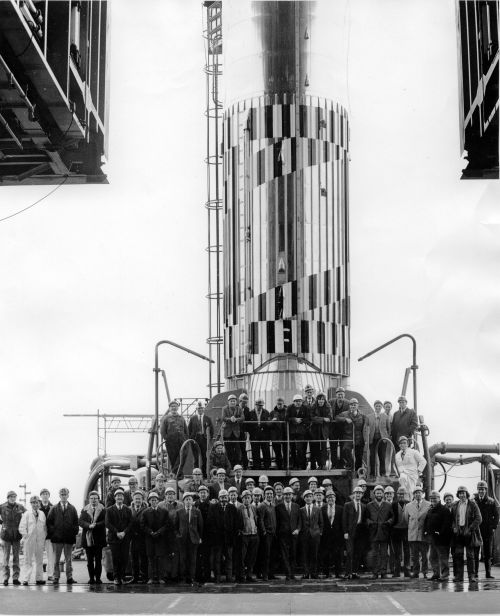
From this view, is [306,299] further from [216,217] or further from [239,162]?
[216,217]

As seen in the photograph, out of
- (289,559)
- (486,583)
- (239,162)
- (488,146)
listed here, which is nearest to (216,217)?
(239,162)

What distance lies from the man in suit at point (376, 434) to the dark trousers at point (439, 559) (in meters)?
2.68

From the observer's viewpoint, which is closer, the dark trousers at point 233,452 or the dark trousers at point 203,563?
the dark trousers at point 203,563

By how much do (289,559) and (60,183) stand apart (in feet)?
33.2

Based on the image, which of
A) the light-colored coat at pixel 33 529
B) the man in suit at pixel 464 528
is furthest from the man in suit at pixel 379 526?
the light-colored coat at pixel 33 529

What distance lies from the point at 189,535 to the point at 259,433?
3328 millimetres

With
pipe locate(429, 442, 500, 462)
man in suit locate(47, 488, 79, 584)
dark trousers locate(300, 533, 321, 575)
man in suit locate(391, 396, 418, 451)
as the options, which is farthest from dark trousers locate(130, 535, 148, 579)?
pipe locate(429, 442, 500, 462)

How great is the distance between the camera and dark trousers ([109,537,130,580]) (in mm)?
21688

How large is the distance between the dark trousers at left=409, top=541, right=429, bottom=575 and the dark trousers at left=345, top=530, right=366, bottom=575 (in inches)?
34.7

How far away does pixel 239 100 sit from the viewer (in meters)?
27.8

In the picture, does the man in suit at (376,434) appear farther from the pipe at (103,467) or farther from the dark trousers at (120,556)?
the pipe at (103,467)

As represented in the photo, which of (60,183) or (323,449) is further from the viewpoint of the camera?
(60,183)

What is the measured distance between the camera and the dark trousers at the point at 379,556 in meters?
22.2

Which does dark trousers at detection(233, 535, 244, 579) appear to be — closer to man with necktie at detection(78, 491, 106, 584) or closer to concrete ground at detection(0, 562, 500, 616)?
concrete ground at detection(0, 562, 500, 616)
